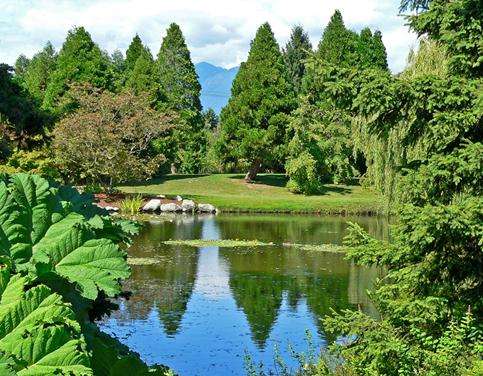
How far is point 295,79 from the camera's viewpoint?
63.7 meters

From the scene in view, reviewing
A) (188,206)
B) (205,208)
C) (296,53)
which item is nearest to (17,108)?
(188,206)

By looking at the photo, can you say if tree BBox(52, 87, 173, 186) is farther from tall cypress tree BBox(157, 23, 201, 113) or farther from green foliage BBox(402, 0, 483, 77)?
green foliage BBox(402, 0, 483, 77)

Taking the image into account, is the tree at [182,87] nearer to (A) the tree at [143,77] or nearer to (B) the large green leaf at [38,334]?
(A) the tree at [143,77]

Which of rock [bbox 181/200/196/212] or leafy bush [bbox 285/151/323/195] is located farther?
leafy bush [bbox 285/151/323/195]

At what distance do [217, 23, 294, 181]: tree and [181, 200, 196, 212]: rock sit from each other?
9.31 m

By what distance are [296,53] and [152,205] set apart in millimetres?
35586

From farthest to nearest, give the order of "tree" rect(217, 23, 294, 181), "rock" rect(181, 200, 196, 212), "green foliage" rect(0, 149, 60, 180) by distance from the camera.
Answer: "tree" rect(217, 23, 294, 181) < "rock" rect(181, 200, 196, 212) < "green foliage" rect(0, 149, 60, 180)

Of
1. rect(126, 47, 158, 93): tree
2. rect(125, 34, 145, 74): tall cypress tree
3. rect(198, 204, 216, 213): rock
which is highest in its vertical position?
rect(125, 34, 145, 74): tall cypress tree

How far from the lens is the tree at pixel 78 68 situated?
46.6m

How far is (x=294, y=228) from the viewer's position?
101 ft

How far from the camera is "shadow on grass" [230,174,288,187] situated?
1840 inches

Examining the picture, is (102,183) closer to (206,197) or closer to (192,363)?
(206,197)

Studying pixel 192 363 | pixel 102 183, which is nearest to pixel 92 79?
pixel 102 183

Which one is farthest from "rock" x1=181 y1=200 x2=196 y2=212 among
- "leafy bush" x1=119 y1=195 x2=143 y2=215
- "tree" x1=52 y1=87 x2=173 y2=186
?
"leafy bush" x1=119 y1=195 x2=143 y2=215
